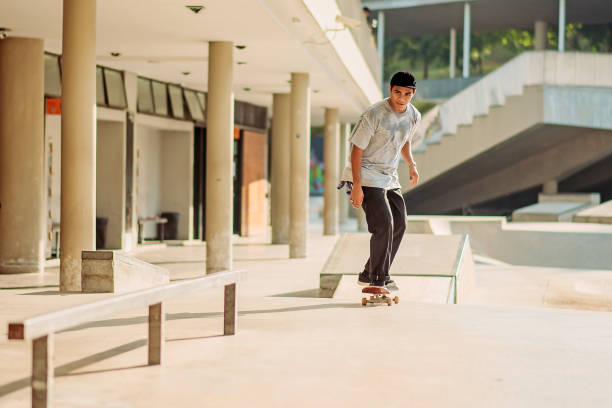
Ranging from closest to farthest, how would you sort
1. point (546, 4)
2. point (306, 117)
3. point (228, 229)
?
point (228, 229) → point (306, 117) → point (546, 4)

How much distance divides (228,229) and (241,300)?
6359 mm

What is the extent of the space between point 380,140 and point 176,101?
14229 millimetres

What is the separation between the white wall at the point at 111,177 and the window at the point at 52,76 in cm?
259

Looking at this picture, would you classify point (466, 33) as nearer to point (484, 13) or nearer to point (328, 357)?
point (484, 13)

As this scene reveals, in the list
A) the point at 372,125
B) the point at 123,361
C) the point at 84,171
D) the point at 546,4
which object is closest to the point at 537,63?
the point at 546,4

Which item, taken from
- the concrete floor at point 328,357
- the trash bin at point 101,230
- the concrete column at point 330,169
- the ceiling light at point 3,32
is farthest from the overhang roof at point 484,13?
the concrete floor at point 328,357

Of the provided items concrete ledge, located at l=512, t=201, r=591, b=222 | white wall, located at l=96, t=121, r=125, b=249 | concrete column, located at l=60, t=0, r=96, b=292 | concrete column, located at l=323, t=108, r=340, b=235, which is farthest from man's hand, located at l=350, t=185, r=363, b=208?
concrete ledge, located at l=512, t=201, r=591, b=222

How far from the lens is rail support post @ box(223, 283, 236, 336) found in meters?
5.38

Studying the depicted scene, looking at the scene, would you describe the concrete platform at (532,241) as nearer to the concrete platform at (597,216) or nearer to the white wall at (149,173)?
the concrete platform at (597,216)

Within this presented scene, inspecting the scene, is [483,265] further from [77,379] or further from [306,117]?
[77,379]

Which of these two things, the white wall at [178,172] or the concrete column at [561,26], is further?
the concrete column at [561,26]

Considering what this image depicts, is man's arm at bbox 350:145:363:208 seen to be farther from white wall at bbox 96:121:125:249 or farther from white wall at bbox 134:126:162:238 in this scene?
white wall at bbox 134:126:162:238

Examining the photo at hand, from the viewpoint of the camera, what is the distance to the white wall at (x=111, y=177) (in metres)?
17.6

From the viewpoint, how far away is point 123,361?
14.9 ft
